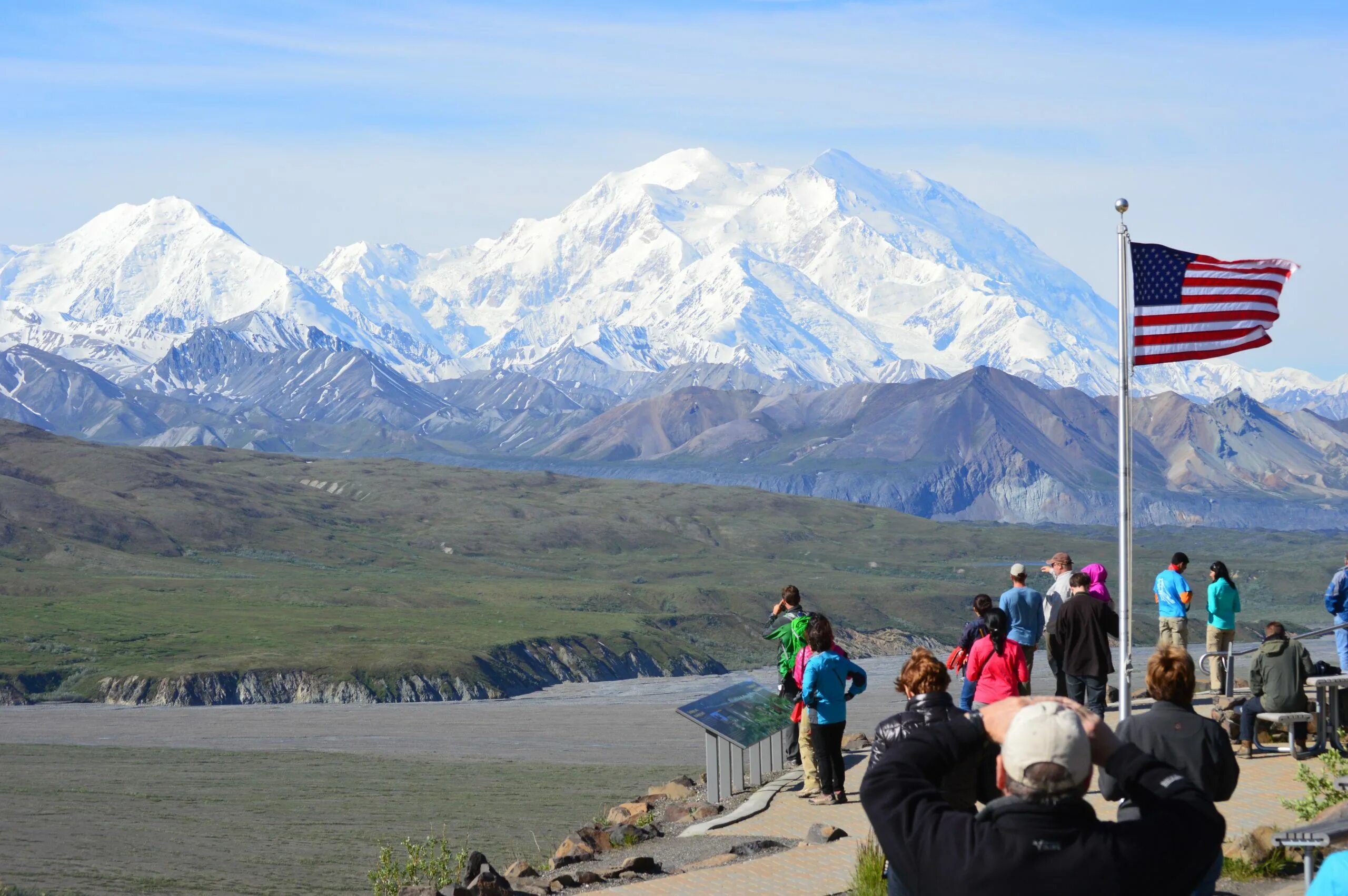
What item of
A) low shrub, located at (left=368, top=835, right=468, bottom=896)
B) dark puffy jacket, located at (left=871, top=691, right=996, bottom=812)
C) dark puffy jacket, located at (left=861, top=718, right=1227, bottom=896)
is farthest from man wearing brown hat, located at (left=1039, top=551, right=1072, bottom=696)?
dark puffy jacket, located at (left=861, top=718, right=1227, bottom=896)

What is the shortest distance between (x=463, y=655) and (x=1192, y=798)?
10107cm

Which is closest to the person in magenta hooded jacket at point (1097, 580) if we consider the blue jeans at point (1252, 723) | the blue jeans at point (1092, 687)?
the blue jeans at point (1092, 687)

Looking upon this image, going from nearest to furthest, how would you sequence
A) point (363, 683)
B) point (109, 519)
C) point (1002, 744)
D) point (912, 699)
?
1. point (1002, 744)
2. point (912, 699)
3. point (363, 683)
4. point (109, 519)

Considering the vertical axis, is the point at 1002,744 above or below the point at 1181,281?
below

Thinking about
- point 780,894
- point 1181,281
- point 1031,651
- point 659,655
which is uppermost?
point 1181,281

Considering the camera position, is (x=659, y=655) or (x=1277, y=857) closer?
(x=1277, y=857)

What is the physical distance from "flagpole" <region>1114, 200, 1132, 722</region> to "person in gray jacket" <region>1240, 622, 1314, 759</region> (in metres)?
2.14

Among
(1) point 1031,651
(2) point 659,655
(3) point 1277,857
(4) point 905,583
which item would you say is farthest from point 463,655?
(3) point 1277,857

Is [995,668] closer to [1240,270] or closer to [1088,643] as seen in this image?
[1088,643]

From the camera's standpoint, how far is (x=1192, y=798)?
6332 millimetres

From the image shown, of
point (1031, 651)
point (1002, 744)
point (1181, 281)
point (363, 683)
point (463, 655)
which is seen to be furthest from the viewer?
point (463, 655)

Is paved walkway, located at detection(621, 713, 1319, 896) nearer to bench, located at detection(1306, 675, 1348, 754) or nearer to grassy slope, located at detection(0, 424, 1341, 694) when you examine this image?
bench, located at detection(1306, 675, 1348, 754)

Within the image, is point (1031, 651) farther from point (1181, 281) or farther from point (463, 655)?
point (463, 655)

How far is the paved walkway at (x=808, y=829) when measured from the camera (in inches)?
604
